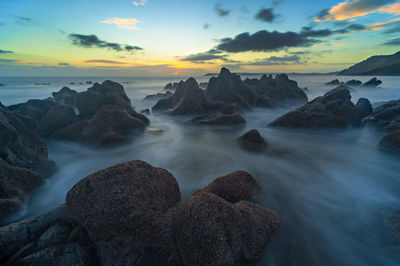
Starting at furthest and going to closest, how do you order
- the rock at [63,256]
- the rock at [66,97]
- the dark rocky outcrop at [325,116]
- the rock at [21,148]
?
1. the rock at [66,97]
2. the dark rocky outcrop at [325,116]
3. the rock at [21,148]
4. the rock at [63,256]

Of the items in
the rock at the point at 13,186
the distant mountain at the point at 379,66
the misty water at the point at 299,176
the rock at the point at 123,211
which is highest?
the distant mountain at the point at 379,66

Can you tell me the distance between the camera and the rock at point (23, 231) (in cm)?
278

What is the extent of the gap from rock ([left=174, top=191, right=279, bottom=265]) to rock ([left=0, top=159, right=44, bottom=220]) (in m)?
3.59

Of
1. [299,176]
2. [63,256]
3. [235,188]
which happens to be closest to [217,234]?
[235,188]

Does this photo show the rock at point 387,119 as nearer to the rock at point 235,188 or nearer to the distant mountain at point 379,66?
the rock at point 235,188

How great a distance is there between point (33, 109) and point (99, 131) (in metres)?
6.38

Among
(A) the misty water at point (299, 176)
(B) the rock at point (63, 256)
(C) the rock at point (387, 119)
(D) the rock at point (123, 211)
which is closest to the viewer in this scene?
(B) the rock at point (63, 256)

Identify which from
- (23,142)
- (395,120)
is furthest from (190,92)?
(395,120)

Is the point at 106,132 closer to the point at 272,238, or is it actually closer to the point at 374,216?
the point at 272,238

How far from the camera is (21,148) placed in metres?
A: 5.99

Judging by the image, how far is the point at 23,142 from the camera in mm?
6316

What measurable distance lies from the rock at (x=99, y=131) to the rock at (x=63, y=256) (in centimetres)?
674

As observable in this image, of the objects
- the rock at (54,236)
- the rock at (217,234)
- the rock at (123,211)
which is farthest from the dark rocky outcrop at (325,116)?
the rock at (54,236)

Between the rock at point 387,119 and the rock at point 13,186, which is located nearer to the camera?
the rock at point 13,186
